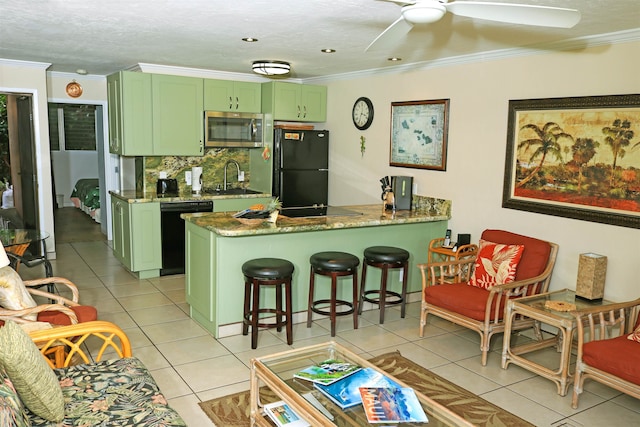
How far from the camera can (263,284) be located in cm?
386

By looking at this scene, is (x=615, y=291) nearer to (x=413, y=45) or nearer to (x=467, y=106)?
(x=467, y=106)

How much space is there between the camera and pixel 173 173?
21.3 ft

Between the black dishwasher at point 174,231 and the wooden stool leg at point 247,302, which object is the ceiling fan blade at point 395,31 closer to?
the wooden stool leg at point 247,302

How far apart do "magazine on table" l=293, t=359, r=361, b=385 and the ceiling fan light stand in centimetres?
176

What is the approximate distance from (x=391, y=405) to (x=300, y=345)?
1.76 metres

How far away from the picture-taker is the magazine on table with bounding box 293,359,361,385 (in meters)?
2.64

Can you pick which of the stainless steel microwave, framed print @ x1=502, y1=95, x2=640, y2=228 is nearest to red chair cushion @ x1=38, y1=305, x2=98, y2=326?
the stainless steel microwave

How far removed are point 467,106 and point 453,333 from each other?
207cm

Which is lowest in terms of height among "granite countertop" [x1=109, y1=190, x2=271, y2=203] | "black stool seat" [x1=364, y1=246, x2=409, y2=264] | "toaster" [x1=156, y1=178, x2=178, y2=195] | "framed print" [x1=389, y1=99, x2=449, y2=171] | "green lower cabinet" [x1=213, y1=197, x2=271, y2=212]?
"black stool seat" [x1=364, y1=246, x2=409, y2=264]

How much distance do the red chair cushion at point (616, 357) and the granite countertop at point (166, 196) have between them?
4089 millimetres

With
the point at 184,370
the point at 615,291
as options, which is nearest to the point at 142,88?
the point at 184,370

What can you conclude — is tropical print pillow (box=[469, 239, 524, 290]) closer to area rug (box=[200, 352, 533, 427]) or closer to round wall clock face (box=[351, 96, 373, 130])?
area rug (box=[200, 352, 533, 427])

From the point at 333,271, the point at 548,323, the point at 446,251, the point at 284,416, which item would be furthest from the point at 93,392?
the point at 446,251

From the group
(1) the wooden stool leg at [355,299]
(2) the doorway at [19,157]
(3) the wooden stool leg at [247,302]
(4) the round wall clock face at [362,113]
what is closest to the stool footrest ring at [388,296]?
(1) the wooden stool leg at [355,299]
